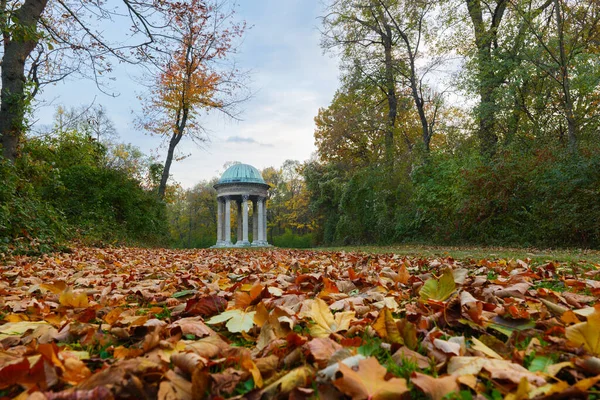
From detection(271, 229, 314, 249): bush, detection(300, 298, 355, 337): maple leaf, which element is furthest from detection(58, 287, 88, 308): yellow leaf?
detection(271, 229, 314, 249): bush

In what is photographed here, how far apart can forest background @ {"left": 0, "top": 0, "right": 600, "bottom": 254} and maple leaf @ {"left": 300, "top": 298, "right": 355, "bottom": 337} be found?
4464 mm

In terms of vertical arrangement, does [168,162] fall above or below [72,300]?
above

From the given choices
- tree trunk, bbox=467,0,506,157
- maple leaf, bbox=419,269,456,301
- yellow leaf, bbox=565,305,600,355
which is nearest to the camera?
yellow leaf, bbox=565,305,600,355

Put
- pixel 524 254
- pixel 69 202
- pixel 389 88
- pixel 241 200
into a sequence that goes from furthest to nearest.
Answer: pixel 241 200, pixel 389 88, pixel 69 202, pixel 524 254

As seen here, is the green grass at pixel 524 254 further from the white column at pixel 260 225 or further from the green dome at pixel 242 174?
the green dome at pixel 242 174

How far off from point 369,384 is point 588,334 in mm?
708

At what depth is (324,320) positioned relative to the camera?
146 centimetres

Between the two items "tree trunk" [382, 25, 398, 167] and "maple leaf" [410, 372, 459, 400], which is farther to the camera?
"tree trunk" [382, 25, 398, 167]

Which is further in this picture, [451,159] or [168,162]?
[168,162]

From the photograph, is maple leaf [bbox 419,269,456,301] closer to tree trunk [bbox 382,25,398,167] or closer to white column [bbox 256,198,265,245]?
tree trunk [bbox 382,25,398,167]

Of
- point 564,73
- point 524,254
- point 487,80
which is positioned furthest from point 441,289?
point 487,80

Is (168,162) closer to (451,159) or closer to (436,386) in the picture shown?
(451,159)

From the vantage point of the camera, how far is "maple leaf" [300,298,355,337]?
1383 mm

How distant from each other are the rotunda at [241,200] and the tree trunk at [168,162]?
713 cm
